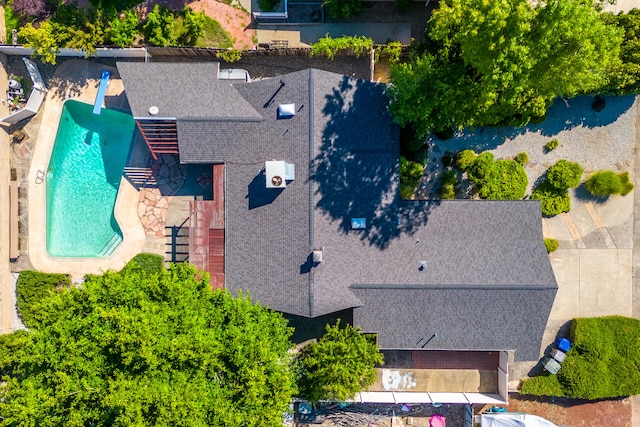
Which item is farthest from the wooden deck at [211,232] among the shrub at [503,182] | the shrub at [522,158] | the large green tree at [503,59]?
the shrub at [522,158]

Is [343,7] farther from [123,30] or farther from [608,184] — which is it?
[608,184]

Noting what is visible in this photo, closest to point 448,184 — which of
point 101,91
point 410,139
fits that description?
point 410,139

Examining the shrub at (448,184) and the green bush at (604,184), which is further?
the shrub at (448,184)

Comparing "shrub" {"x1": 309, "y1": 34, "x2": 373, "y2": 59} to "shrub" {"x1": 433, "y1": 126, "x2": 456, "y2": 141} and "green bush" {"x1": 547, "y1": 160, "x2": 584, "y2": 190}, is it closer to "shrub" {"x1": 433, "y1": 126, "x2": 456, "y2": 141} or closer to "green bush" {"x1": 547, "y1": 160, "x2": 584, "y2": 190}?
"shrub" {"x1": 433, "y1": 126, "x2": 456, "y2": 141}

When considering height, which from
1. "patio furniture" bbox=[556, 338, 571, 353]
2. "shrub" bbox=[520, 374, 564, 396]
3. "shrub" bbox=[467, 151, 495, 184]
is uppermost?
"shrub" bbox=[467, 151, 495, 184]

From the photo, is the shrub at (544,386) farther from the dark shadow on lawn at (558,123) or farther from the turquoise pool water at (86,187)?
the turquoise pool water at (86,187)

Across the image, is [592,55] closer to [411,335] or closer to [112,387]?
[411,335]

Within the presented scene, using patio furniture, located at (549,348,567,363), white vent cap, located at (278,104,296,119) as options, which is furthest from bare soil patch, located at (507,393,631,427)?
white vent cap, located at (278,104,296,119)
